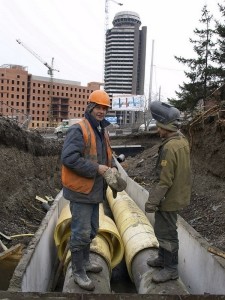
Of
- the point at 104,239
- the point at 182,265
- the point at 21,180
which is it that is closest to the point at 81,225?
the point at 104,239

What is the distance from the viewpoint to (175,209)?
14.0 ft

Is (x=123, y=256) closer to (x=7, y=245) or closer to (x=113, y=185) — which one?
(x=7, y=245)

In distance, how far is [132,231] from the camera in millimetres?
6160

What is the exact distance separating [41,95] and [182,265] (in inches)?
3906

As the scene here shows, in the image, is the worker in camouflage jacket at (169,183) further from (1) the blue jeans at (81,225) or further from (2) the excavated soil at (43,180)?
(2) the excavated soil at (43,180)

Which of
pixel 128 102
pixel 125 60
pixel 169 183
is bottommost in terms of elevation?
Result: pixel 169 183

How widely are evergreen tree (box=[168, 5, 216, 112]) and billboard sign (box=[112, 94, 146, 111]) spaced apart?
26496 millimetres

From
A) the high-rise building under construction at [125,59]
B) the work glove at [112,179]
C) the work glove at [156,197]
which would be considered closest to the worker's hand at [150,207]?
the work glove at [156,197]

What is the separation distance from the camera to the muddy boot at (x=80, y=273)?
13.8ft

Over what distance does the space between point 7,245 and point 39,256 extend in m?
1.34

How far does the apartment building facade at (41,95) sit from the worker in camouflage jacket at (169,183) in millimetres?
84722

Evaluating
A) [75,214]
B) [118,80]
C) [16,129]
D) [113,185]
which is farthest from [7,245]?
[118,80]

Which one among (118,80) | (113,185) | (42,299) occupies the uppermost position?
(118,80)

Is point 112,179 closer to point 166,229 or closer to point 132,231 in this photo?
point 166,229
